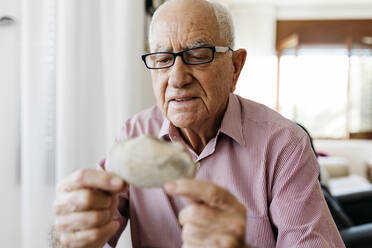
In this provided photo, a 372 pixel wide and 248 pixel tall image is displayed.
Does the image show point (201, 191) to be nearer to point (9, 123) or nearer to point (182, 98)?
point (182, 98)

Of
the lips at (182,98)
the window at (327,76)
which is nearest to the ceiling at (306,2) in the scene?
the window at (327,76)

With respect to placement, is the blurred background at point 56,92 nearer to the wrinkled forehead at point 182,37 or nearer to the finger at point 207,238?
the wrinkled forehead at point 182,37

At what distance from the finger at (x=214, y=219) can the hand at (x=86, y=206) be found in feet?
0.47

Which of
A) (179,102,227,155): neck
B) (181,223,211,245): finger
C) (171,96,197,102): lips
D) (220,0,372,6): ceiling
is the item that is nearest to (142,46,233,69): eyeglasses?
(171,96,197,102): lips

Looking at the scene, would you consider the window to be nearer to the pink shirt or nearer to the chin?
the pink shirt

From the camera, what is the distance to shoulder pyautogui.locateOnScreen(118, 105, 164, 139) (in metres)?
1.31

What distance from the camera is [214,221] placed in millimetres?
567

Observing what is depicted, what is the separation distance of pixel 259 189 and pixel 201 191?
560mm

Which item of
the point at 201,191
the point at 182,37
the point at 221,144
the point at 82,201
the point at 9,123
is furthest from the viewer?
the point at 9,123

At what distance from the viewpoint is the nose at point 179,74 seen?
101cm

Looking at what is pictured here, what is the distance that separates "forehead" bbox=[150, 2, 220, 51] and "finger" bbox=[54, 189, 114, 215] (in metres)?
0.53

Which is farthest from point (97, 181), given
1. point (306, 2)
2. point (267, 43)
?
point (306, 2)

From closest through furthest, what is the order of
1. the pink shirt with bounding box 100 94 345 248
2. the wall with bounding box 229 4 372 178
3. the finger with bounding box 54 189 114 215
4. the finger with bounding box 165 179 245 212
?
the finger with bounding box 165 179 245 212
the finger with bounding box 54 189 114 215
the pink shirt with bounding box 100 94 345 248
the wall with bounding box 229 4 372 178

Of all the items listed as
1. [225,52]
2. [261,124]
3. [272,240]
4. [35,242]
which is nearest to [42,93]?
[35,242]
